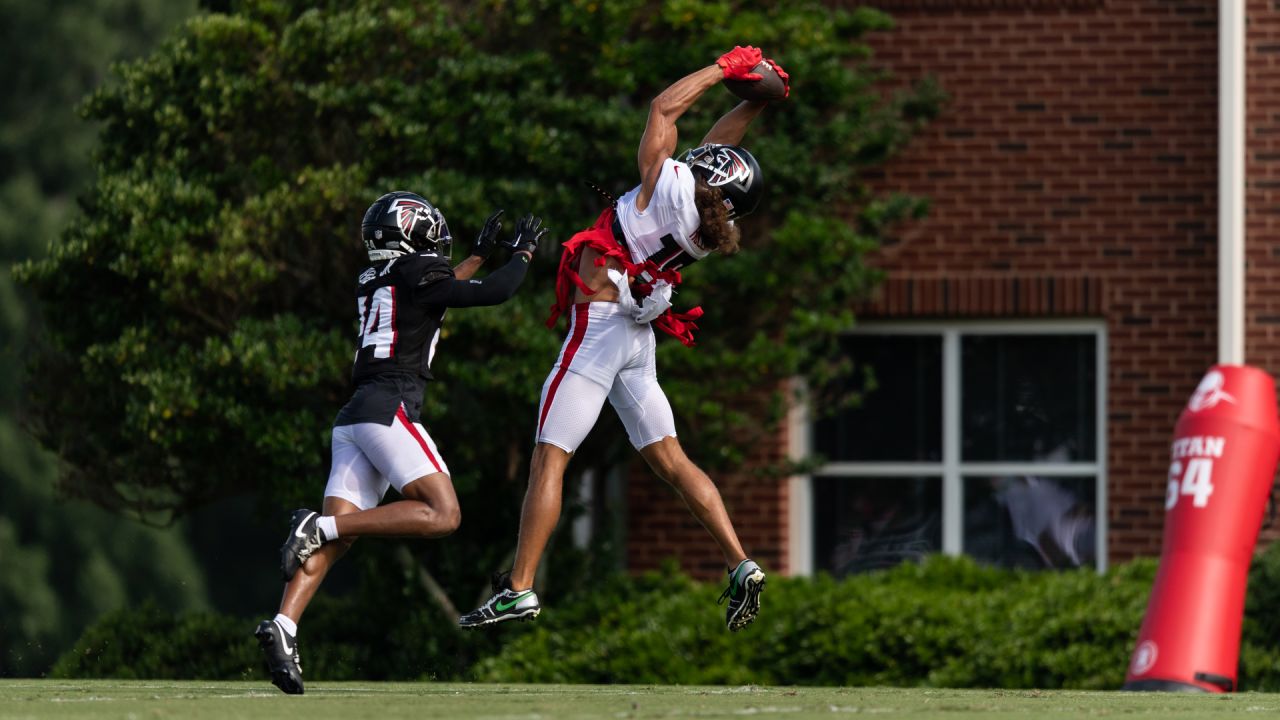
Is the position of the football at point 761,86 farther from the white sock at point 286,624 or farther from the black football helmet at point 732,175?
the white sock at point 286,624

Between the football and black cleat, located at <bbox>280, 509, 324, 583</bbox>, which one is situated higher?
the football

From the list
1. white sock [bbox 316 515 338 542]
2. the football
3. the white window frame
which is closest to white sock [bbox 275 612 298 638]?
white sock [bbox 316 515 338 542]

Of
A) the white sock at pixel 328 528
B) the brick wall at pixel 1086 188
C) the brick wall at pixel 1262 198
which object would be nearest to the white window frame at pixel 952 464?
the brick wall at pixel 1086 188

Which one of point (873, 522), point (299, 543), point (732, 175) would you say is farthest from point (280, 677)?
point (873, 522)

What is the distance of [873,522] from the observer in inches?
574

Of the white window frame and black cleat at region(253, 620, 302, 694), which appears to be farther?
the white window frame

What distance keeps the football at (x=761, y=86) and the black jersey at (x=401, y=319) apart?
3.67 feet

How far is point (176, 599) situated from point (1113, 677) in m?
20.9

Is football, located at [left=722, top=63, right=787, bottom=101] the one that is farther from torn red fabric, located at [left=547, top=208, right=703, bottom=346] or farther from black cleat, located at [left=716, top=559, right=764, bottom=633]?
black cleat, located at [left=716, top=559, right=764, bottom=633]

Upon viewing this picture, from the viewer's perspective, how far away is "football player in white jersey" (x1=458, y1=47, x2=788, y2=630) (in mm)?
8258

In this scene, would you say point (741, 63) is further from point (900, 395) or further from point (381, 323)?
point (900, 395)

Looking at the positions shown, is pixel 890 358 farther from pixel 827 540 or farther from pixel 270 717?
pixel 270 717

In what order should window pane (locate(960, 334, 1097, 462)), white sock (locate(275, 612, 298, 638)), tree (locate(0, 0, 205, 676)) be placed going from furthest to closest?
1. tree (locate(0, 0, 205, 676))
2. window pane (locate(960, 334, 1097, 462))
3. white sock (locate(275, 612, 298, 638))

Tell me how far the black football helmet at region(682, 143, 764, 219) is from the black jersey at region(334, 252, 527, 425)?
31.8 inches
